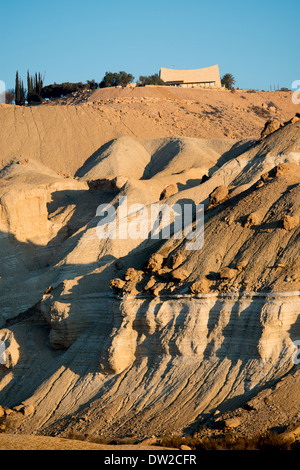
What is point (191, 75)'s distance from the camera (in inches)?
4031

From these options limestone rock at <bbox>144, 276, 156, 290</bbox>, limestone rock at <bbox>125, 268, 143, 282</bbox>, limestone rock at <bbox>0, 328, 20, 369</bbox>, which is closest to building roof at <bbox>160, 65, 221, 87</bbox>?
limestone rock at <bbox>0, 328, 20, 369</bbox>

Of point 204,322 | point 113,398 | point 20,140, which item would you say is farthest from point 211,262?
point 20,140

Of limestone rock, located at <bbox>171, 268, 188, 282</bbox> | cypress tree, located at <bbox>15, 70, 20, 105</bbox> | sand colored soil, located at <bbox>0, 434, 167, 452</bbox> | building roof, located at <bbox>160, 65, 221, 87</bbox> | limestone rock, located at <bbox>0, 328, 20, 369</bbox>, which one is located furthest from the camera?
building roof, located at <bbox>160, 65, 221, 87</bbox>

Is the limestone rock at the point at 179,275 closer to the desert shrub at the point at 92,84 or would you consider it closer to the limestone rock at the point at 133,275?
the limestone rock at the point at 133,275

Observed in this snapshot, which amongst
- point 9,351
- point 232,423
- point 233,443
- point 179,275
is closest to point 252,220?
point 179,275

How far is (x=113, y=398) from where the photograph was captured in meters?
23.0

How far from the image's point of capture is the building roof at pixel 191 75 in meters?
102

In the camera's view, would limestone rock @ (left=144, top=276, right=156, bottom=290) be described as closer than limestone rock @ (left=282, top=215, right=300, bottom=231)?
No

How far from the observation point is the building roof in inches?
4013

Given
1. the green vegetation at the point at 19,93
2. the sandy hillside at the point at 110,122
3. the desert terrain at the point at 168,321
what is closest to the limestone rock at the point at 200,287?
the desert terrain at the point at 168,321

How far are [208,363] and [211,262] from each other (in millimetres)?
3245

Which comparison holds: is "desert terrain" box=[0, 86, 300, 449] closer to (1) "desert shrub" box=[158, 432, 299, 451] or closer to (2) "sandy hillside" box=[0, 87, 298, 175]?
(1) "desert shrub" box=[158, 432, 299, 451]

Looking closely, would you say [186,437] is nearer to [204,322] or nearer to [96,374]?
[204,322]

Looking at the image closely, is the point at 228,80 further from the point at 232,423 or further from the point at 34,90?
the point at 232,423
